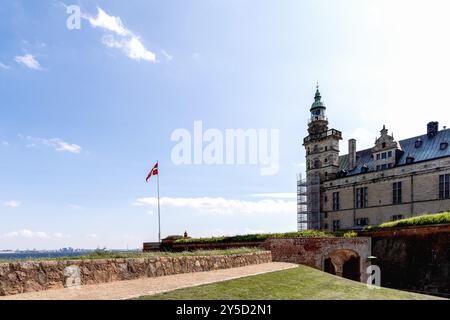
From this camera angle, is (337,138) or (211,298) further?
(337,138)

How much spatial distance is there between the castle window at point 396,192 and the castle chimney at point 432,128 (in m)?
7.74

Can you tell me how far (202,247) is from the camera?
32.6 m

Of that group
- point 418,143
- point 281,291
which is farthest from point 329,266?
point 418,143

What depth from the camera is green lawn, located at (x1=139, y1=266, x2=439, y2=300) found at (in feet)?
26.5

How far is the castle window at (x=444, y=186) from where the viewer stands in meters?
32.6

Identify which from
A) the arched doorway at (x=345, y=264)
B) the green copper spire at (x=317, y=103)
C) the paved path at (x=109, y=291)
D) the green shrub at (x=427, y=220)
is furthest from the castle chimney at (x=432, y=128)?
the paved path at (x=109, y=291)

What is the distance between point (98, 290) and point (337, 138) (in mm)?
43874

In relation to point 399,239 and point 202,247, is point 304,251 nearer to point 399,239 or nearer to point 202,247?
point 399,239

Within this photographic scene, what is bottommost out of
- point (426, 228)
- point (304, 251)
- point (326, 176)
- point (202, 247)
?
point (202, 247)

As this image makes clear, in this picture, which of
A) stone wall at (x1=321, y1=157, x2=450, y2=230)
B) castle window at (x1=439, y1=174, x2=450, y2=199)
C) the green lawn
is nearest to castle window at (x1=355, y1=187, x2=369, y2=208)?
stone wall at (x1=321, y1=157, x2=450, y2=230)

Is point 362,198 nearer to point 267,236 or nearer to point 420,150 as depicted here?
point 420,150

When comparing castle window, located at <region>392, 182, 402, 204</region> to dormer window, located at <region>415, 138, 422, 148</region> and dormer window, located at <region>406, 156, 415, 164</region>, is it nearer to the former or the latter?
dormer window, located at <region>406, 156, 415, 164</region>
